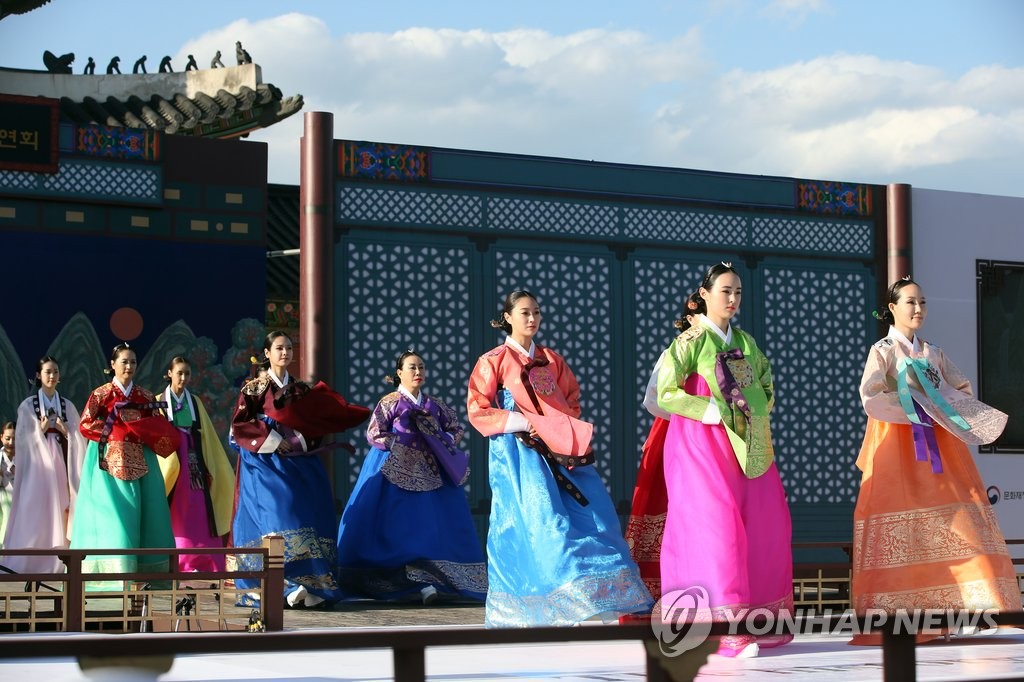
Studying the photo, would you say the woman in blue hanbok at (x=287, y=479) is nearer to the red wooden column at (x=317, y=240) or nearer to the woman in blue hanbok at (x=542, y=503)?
the woman in blue hanbok at (x=542, y=503)

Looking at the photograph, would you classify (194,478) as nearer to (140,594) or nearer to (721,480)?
(140,594)

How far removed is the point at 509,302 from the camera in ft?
20.3

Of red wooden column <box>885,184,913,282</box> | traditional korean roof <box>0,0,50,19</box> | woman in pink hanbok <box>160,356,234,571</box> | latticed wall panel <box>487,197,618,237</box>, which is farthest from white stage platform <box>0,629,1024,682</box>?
traditional korean roof <box>0,0,50,19</box>

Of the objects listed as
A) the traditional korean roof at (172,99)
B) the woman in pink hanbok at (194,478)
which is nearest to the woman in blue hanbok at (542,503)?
the woman in pink hanbok at (194,478)

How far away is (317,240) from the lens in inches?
361

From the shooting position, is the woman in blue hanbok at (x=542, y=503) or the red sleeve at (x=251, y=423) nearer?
the woman in blue hanbok at (x=542, y=503)

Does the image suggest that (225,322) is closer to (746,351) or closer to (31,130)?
(31,130)

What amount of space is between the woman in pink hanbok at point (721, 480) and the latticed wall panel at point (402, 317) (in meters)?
3.95

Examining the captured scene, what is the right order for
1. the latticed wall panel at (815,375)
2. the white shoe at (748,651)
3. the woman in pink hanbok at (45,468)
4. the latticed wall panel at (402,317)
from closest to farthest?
the white shoe at (748,651)
the woman in pink hanbok at (45,468)
the latticed wall panel at (402,317)
the latticed wall panel at (815,375)

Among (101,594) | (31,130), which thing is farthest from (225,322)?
(101,594)

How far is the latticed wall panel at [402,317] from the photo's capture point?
9242 mm

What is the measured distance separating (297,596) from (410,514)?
0.79 metres

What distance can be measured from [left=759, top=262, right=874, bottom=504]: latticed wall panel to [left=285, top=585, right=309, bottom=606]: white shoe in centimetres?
409

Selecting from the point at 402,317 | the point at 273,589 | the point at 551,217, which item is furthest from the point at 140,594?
the point at 551,217
